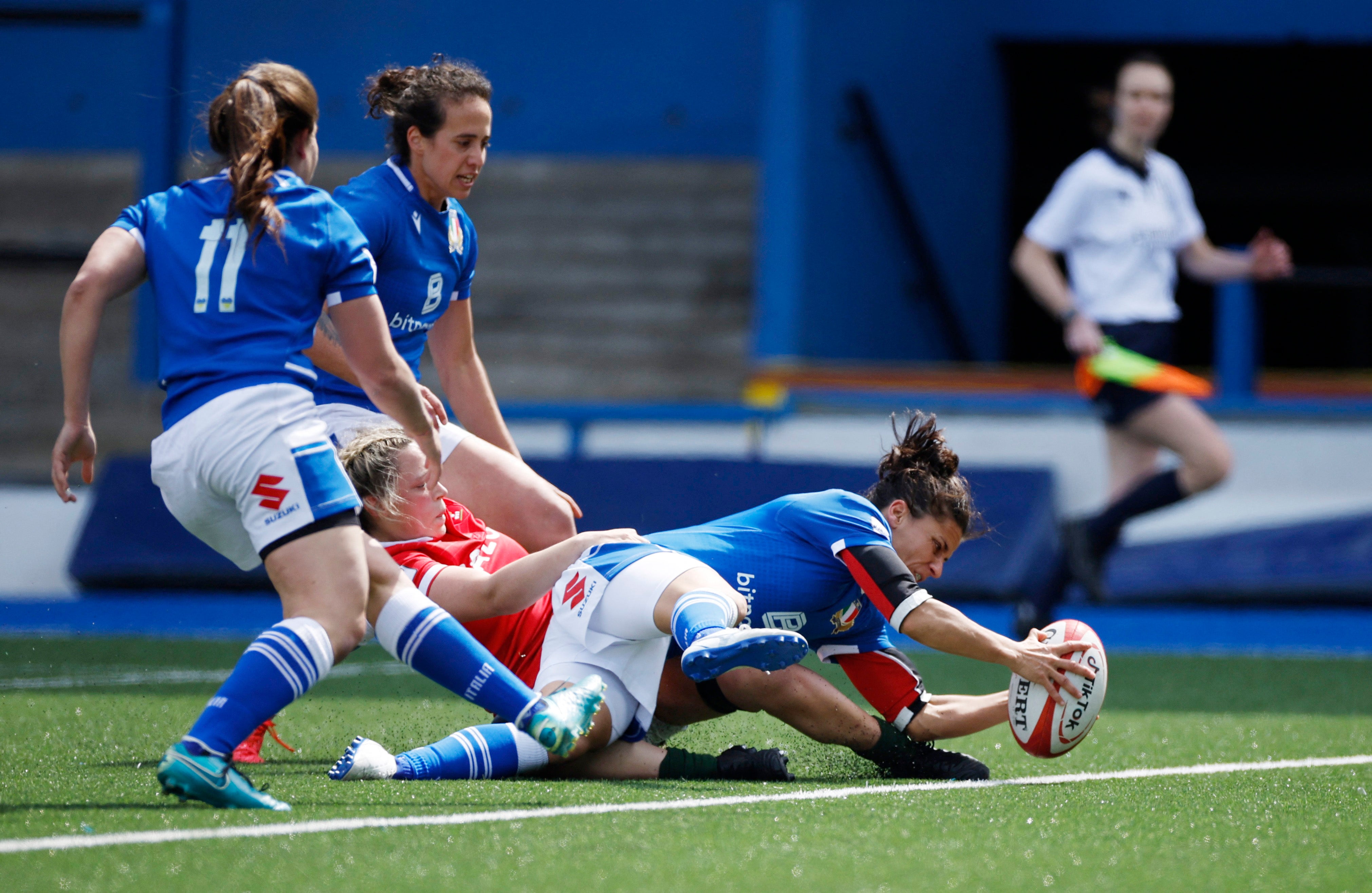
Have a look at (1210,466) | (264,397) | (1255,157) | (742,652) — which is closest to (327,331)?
(264,397)

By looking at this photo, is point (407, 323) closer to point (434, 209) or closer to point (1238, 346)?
point (434, 209)

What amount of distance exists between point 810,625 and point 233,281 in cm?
153

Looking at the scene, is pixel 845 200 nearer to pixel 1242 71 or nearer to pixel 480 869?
pixel 1242 71

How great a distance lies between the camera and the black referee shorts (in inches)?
263

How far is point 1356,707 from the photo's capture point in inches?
207

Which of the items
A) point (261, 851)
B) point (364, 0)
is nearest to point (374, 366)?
point (261, 851)

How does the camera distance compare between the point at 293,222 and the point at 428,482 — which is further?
the point at 428,482

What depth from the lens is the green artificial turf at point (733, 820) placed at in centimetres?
253

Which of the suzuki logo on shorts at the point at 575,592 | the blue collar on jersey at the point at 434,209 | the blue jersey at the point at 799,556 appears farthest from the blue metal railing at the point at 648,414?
the suzuki logo on shorts at the point at 575,592

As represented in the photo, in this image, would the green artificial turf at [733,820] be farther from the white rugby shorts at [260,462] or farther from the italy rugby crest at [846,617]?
the white rugby shorts at [260,462]

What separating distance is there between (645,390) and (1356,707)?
25.9 feet

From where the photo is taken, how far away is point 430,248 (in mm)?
4367

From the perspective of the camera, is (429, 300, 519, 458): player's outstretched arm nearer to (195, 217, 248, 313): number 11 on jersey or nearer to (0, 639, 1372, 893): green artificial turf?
(0, 639, 1372, 893): green artificial turf

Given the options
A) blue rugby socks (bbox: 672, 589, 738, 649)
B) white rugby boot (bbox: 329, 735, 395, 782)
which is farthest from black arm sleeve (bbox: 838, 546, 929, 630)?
white rugby boot (bbox: 329, 735, 395, 782)
